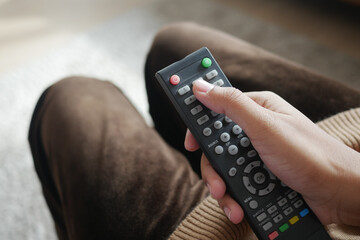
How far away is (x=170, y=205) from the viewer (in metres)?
0.46

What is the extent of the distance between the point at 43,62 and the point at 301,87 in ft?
2.98

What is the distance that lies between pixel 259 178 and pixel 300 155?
0.20 ft

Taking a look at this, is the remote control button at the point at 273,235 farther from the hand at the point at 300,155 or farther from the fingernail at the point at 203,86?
the fingernail at the point at 203,86

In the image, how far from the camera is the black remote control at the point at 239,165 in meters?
0.39

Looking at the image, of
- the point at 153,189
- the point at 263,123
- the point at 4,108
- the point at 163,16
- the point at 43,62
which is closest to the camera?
the point at 263,123

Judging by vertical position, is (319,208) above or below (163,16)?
below

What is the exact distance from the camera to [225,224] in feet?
1.32

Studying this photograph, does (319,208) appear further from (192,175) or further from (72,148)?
(72,148)

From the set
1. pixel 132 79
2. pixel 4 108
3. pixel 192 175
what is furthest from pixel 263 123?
pixel 4 108

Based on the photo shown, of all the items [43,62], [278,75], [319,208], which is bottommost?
[319,208]

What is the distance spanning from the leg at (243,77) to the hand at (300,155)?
14 cm

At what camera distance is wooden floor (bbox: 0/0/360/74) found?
118 cm

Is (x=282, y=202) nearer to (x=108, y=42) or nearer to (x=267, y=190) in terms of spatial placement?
(x=267, y=190)

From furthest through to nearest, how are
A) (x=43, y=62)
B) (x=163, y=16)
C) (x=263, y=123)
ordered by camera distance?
(x=163, y=16) < (x=43, y=62) < (x=263, y=123)
